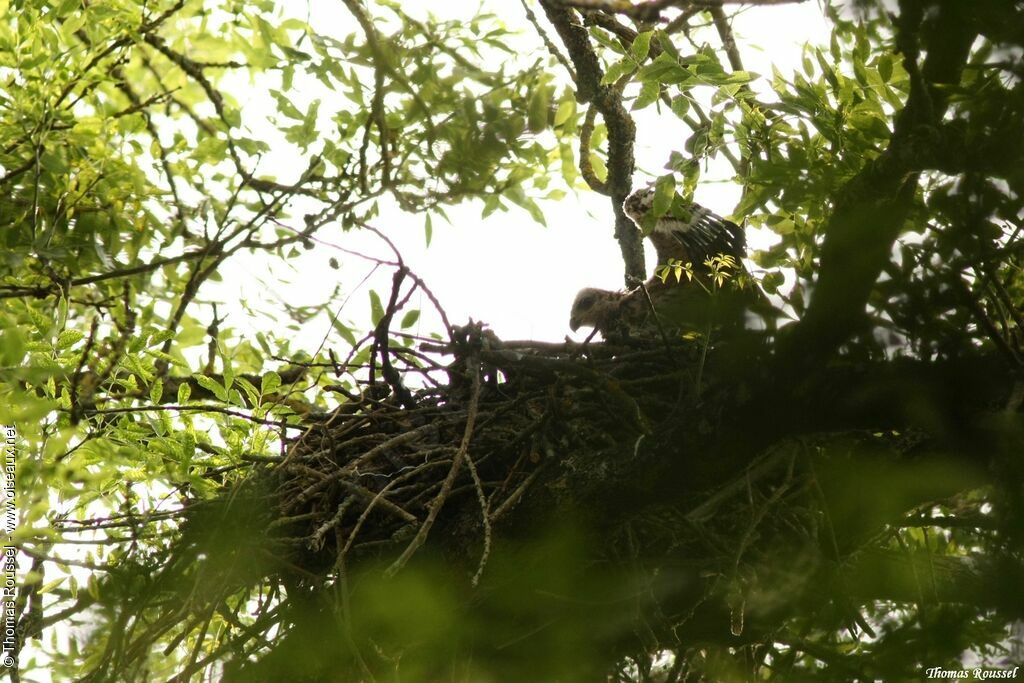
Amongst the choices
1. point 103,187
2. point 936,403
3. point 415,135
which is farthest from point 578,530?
point 103,187

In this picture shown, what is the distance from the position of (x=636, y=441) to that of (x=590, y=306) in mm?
1619

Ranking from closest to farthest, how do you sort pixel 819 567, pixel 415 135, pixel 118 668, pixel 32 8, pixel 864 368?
pixel 864 368 → pixel 819 567 → pixel 118 668 → pixel 32 8 → pixel 415 135

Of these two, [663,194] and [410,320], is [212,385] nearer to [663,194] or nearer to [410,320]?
[410,320]

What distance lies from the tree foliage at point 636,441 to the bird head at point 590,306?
1.90 feet

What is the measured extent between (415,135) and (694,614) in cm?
205

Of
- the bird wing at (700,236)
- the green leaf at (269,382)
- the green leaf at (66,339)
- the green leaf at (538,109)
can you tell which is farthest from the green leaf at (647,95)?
the green leaf at (66,339)

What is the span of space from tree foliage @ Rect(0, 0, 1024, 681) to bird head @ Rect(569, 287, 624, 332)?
0.58m

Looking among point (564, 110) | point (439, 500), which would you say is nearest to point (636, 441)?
point (439, 500)

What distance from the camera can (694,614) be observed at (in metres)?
2.29

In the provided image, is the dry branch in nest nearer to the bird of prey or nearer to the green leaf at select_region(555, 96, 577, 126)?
the bird of prey

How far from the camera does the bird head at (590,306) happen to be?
337cm

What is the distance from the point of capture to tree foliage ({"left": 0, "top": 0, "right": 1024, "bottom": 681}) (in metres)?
1.41

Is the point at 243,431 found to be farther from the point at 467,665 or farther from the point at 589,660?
the point at 589,660

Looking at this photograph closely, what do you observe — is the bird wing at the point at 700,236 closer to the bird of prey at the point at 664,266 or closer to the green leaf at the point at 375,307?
the bird of prey at the point at 664,266
